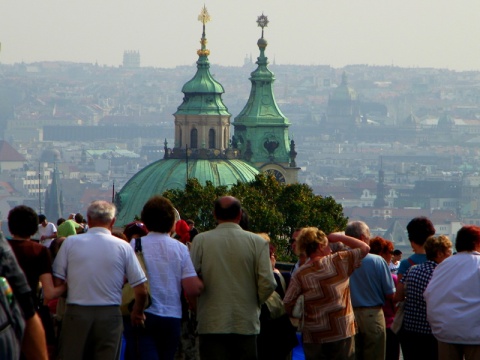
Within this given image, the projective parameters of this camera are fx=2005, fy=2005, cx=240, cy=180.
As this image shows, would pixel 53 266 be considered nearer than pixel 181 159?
Yes

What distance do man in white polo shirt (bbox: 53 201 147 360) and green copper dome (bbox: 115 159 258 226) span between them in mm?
75705

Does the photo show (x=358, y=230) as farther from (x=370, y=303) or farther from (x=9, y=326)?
(x=9, y=326)

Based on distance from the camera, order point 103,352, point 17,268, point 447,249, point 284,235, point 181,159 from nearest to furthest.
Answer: point 17,268 < point 103,352 < point 447,249 < point 284,235 < point 181,159

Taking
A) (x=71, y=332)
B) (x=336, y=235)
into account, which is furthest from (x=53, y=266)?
(x=336, y=235)

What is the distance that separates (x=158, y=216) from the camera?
12.8 meters

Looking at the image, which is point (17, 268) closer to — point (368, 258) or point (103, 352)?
point (103, 352)

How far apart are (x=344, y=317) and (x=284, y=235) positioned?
4610 centimetres

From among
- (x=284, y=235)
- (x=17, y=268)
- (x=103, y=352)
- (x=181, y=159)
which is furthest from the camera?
(x=181, y=159)

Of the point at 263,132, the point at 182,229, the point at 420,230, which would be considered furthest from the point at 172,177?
the point at 420,230

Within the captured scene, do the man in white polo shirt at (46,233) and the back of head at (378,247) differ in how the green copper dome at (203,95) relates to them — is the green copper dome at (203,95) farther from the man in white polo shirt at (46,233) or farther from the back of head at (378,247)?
the back of head at (378,247)

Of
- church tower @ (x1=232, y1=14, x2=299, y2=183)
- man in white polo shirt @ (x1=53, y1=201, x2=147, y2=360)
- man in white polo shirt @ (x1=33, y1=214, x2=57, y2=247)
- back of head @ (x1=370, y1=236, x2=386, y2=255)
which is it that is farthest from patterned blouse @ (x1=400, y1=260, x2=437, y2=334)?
church tower @ (x1=232, y1=14, x2=299, y2=183)

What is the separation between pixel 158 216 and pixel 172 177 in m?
79.7

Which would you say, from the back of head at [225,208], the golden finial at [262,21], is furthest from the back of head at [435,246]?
the golden finial at [262,21]

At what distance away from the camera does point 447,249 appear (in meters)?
13.2
